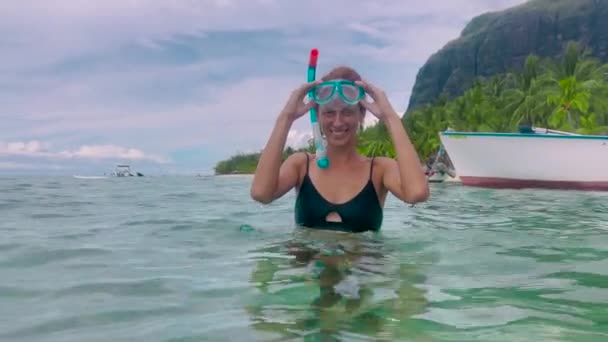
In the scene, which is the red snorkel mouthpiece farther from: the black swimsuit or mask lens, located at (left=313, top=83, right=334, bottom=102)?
the black swimsuit

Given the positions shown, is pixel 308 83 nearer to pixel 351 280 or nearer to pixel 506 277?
pixel 351 280

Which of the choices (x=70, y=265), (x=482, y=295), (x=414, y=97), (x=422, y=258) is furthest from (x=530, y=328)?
(x=414, y=97)

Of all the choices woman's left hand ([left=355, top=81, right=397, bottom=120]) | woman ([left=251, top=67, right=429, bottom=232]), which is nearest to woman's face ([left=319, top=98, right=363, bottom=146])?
woman ([left=251, top=67, right=429, bottom=232])

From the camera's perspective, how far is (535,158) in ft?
65.8

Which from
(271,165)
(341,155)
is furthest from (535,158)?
(271,165)

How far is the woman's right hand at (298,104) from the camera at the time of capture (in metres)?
3.72

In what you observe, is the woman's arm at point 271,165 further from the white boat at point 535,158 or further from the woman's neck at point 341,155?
the white boat at point 535,158

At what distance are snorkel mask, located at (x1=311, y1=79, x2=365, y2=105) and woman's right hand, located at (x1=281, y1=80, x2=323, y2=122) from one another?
7 centimetres

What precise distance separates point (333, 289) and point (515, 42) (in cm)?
10517

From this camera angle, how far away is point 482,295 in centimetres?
285

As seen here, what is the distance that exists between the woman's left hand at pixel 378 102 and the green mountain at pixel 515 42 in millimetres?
85191

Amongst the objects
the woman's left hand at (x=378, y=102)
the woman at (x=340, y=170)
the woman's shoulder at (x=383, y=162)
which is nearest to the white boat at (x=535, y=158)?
the woman's shoulder at (x=383, y=162)

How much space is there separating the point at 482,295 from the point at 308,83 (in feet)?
5.61

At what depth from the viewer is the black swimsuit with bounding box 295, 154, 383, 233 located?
12.9 feet
